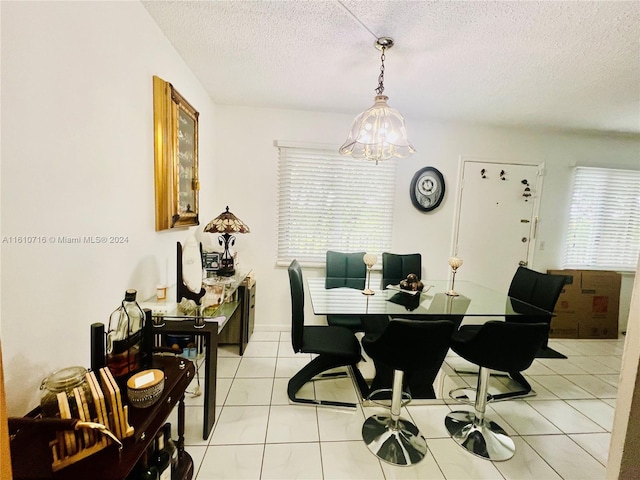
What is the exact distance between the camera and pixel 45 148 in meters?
0.98

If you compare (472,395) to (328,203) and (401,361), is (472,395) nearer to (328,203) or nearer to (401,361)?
(401,361)

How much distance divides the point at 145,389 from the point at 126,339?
24cm

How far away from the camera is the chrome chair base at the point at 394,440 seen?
1.52 m

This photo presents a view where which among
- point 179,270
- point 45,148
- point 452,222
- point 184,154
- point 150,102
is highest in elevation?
point 150,102

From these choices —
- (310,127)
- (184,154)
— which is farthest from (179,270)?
(310,127)

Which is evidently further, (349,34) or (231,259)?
(231,259)

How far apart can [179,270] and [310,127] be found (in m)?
2.11

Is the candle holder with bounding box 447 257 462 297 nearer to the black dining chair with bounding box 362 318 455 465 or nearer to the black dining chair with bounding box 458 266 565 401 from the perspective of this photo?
the black dining chair with bounding box 458 266 565 401

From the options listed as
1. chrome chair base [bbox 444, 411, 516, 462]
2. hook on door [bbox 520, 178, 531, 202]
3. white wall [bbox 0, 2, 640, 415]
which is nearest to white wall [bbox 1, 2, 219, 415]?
white wall [bbox 0, 2, 640, 415]

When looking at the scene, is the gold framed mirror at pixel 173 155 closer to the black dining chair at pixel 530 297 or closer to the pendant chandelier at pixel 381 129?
the pendant chandelier at pixel 381 129

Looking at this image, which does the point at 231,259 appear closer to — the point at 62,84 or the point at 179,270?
the point at 179,270

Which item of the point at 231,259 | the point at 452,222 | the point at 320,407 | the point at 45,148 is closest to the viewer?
the point at 45,148

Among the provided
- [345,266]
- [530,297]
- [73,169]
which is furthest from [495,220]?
[73,169]

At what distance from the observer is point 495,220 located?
3283 millimetres
